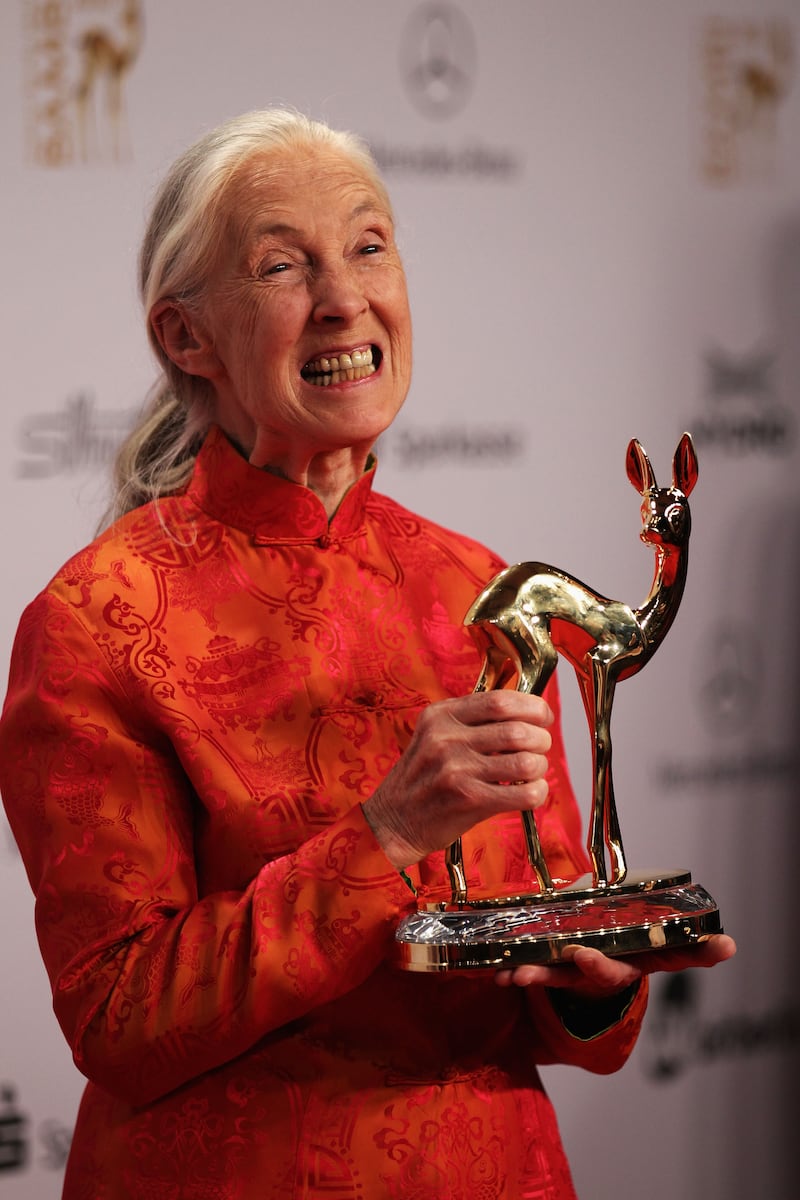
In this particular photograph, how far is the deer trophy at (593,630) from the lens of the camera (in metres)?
1.14

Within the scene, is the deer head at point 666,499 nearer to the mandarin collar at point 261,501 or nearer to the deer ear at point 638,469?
the deer ear at point 638,469

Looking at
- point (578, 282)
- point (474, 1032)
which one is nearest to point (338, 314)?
point (474, 1032)

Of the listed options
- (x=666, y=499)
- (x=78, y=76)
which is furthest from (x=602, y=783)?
(x=78, y=76)

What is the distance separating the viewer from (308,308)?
1235 mm

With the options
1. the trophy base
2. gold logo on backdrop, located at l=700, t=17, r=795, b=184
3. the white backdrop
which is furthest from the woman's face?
gold logo on backdrop, located at l=700, t=17, r=795, b=184

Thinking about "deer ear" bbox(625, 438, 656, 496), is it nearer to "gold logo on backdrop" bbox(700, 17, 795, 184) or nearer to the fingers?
the fingers

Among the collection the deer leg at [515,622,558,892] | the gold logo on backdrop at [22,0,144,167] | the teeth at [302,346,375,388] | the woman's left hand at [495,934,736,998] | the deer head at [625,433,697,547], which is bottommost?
the woman's left hand at [495,934,736,998]

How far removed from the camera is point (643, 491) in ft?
3.92

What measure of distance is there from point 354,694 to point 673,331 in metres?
1.54

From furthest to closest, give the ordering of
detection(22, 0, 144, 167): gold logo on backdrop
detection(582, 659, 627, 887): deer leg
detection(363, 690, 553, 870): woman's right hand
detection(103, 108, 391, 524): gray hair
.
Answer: detection(22, 0, 144, 167): gold logo on backdrop, detection(103, 108, 391, 524): gray hair, detection(582, 659, 627, 887): deer leg, detection(363, 690, 553, 870): woman's right hand

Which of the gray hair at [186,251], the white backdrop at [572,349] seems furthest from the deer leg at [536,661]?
the white backdrop at [572,349]

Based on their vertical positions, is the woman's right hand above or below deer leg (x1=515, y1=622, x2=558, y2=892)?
below

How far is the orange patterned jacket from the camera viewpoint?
1.12 meters

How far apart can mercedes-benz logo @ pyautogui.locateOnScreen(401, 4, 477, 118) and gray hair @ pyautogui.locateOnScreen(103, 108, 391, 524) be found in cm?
107
